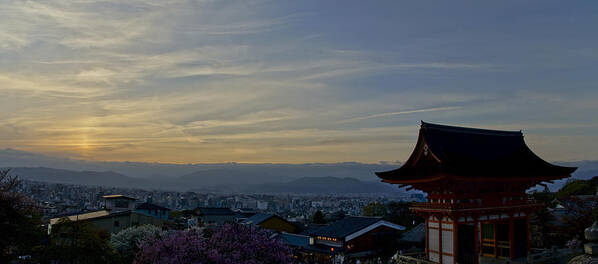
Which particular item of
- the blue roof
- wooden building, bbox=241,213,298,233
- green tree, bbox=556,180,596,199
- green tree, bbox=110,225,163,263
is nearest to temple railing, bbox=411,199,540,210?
green tree, bbox=110,225,163,263

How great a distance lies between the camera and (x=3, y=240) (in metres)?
18.2

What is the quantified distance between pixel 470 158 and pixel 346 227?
15245mm

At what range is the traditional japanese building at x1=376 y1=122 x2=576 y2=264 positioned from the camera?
2241 cm

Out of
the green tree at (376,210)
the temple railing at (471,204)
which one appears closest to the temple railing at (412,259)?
the temple railing at (471,204)

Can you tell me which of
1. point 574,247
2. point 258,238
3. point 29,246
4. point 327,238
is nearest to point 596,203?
point 574,247

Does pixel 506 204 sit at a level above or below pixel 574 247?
above

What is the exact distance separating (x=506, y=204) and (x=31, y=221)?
24.0m

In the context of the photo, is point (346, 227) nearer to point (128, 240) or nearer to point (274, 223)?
→ point (274, 223)

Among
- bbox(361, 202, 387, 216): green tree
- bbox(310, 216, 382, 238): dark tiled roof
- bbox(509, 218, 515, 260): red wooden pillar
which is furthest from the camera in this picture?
bbox(361, 202, 387, 216): green tree

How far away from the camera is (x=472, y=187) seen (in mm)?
23281

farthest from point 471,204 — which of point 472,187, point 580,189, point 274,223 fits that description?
point 580,189

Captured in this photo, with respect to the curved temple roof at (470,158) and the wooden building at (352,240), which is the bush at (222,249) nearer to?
the curved temple roof at (470,158)

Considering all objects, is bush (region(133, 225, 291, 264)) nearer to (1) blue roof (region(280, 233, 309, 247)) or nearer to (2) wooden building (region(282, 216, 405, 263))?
(2) wooden building (region(282, 216, 405, 263))

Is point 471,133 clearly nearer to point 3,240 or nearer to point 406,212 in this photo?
point 3,240
